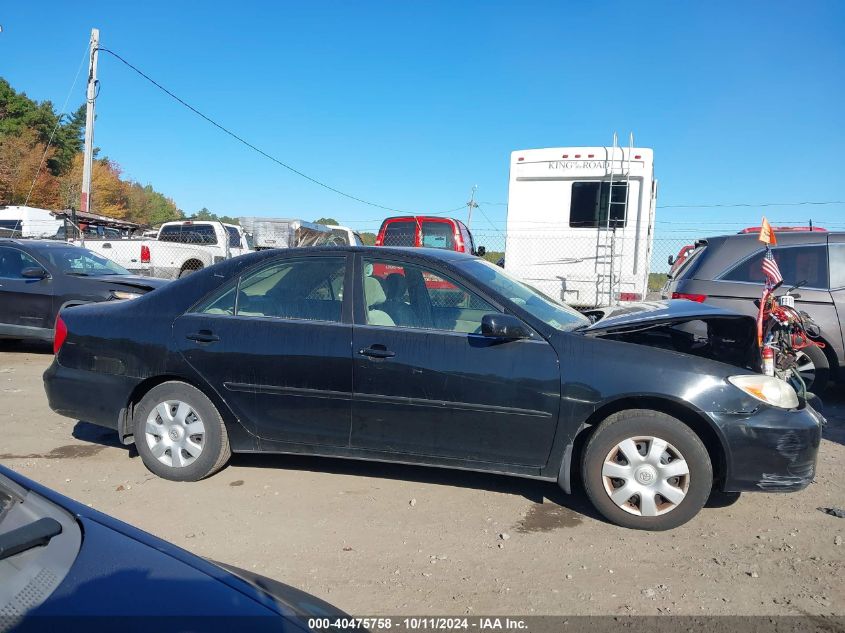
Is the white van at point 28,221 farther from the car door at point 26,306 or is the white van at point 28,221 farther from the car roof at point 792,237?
the car roof at point 792,237

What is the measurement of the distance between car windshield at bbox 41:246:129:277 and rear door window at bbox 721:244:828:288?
8.26 m

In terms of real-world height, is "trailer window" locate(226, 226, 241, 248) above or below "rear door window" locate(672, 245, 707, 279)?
above

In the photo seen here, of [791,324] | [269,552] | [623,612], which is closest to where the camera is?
[623,612]

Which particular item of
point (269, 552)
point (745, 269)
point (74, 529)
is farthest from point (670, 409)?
point (745, 269)

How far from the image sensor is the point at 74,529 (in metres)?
1.85

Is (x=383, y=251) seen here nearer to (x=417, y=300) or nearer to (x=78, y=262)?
(x=417, y=300)

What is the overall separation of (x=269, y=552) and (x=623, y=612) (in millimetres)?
1780

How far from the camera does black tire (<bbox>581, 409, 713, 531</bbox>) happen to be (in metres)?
3.58

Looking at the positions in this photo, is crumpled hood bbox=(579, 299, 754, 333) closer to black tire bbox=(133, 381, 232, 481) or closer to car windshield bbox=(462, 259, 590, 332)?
car windshield bbox=(462, 259, 590, 332)

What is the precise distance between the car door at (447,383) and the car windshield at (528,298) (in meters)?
0.21

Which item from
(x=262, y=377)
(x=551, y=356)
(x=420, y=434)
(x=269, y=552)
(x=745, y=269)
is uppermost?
(x=745, y=269)

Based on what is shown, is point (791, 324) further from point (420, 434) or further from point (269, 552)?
A: point (269, 552)

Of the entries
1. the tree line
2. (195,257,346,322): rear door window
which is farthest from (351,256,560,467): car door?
the tree line

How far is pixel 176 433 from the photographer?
4.33 metres
